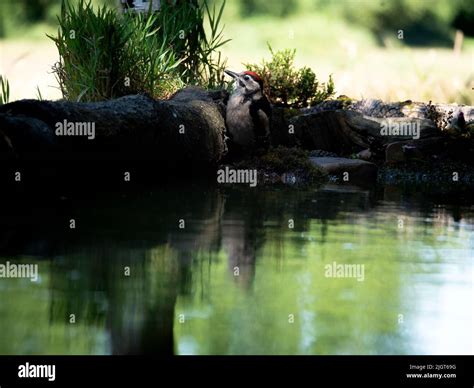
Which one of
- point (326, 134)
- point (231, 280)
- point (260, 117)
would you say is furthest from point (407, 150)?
point (231, 280)

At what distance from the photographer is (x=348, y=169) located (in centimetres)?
1422

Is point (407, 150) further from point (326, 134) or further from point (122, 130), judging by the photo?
point (122, 130)

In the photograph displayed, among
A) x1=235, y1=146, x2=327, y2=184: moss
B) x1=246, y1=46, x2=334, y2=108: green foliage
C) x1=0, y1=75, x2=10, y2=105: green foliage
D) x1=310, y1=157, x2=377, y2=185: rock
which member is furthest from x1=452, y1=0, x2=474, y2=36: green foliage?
x1=0, y1=75, x2=10, y2=105: green foliage

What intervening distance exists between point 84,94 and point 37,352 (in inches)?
422

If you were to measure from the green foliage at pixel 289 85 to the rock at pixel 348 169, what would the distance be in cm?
497

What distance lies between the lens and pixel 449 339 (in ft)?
16.8

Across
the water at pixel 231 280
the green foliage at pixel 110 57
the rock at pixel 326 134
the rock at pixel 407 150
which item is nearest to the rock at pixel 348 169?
the rock at pixel 407 150

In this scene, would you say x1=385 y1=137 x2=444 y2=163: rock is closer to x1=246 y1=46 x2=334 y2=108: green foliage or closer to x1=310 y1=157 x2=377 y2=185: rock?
x1=310 y1=157 x2=377 y2=185: rock

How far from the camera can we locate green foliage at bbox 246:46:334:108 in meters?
19.2

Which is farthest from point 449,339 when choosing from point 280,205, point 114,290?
point 280,205

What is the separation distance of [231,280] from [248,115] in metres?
7.66
